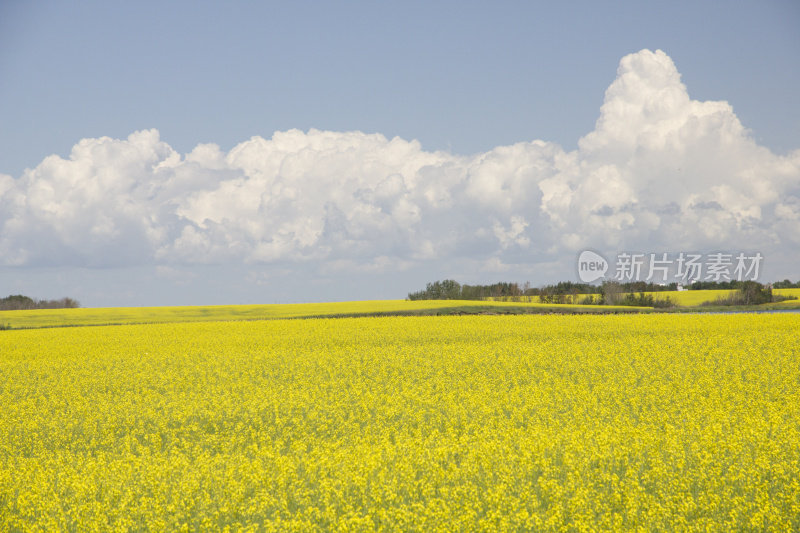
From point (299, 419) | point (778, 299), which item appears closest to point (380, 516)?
point (299, 419)

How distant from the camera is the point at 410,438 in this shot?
33.8ft

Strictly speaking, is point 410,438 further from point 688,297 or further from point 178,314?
point 688,297

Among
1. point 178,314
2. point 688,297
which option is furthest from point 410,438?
point 688,297

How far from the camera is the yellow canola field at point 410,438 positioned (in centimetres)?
757

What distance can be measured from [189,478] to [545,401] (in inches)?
315

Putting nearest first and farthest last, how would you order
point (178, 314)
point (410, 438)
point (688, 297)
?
point (410, 438) → point (178, 314) → point (688, 297)

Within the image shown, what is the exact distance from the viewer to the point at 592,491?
7.86m

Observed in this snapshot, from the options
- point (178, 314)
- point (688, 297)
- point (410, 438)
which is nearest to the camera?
point (410, 438)

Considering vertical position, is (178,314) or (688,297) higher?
(688,297)

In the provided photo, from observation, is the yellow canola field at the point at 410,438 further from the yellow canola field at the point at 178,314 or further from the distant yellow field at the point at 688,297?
the distant yellow field at the point at 688,297

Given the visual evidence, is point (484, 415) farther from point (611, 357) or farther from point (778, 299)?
point (778, 299)

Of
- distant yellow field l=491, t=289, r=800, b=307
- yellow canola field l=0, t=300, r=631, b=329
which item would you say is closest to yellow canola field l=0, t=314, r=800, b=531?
yellow canola field l=0, t=300, r=631, b=329

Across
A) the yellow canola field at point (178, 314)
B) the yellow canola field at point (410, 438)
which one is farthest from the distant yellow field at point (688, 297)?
the yellow canola field at point (410, 438)

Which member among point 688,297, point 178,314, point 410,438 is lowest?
point 178,314
